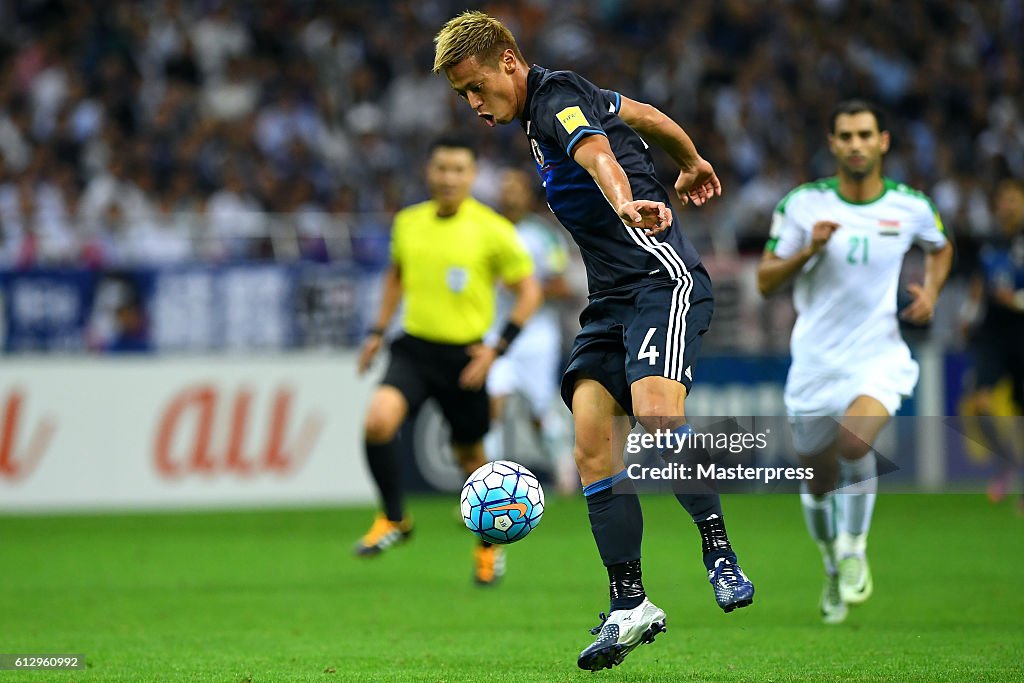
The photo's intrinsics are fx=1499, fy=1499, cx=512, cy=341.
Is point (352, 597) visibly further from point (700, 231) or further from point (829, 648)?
point (700, 231)

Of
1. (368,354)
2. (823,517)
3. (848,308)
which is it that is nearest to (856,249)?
(848,308)

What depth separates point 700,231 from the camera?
16969 millimetres

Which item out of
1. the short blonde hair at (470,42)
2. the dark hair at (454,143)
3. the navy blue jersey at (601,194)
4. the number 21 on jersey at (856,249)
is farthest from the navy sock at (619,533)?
the dark hair at (454,143)

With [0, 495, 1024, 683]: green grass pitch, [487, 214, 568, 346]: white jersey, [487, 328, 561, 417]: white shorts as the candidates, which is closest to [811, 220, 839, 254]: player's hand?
[0, 495, 1024, 683]: green grass pitch

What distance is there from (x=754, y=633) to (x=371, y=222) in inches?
424

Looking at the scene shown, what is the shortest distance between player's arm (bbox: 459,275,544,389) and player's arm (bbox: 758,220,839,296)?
7.00 feet

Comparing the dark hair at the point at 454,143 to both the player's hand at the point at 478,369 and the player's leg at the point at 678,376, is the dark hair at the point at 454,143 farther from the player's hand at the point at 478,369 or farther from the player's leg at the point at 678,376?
the player's leg at the point at 678,376

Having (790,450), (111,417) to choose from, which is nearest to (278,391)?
(111,417)

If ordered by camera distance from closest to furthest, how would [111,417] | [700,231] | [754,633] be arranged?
[754,633] → [111,417] → [700,231]

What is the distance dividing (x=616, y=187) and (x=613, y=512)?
1357mm

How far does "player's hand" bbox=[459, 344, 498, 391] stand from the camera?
9367 mm

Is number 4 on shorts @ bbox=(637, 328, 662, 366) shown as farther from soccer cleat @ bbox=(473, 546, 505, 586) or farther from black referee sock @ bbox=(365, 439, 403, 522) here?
black referee sock @ bbox=(365, 439, 403, 522)

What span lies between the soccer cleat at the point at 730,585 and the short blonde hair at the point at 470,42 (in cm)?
211

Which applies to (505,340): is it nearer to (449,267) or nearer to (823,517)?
(449,267)
